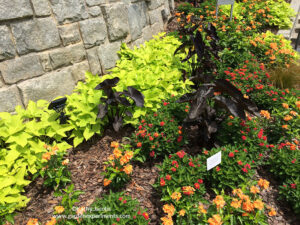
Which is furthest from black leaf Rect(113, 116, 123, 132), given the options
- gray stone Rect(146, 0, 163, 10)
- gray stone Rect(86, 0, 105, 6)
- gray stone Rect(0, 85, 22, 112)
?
gray stone Rect(146, 0, 163, 10)

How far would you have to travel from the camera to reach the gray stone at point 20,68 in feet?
9.00

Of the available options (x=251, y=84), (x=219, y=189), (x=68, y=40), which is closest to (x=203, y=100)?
(x=219, y=189)

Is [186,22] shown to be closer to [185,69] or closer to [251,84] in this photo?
[185,69]

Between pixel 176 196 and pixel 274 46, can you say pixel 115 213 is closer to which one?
pixel 176 196

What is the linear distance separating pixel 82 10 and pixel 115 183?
7.98 feet

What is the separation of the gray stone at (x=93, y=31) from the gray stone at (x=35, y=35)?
0.42 metres

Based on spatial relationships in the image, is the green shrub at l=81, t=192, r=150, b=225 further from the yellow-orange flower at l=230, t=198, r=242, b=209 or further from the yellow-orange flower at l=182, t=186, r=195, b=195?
the yellow-orange flower at l=230, t=198, r=242, b=209

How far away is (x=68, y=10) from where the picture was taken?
10.1 feet

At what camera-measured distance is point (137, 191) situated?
7.91 feet

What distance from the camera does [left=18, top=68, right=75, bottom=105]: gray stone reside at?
2.96 metres

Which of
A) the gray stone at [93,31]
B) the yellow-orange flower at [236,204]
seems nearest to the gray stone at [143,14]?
the gray stone at [93,31]

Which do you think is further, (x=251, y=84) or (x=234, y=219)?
(x=251, y=84)

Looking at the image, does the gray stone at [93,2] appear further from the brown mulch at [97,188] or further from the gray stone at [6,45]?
the brown mulch at [97,188]

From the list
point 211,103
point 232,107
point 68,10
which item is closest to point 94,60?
point 68,10
